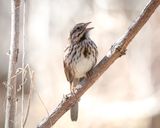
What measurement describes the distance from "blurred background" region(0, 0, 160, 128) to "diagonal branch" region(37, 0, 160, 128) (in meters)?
2.61

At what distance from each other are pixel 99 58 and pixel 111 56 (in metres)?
3.10

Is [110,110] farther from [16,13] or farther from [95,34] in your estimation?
[16,13]

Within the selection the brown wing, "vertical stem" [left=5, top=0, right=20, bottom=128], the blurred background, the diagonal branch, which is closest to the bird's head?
the brown wing

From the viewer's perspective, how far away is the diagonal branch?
212 cm

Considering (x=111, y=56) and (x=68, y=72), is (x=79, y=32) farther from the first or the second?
(x=111, y=56)

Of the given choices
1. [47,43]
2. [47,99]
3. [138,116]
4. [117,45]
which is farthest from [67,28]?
[117,45]

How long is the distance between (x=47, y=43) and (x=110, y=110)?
86 cm

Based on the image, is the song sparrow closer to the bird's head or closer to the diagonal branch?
the bird's head

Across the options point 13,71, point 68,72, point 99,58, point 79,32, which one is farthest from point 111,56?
point 99,58

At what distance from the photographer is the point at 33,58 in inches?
210

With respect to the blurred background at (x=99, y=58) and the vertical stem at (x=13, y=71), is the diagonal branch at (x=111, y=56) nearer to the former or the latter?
the vertical stem at (x=13, y=71)

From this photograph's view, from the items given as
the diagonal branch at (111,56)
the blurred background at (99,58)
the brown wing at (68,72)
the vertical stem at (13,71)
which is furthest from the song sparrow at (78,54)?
the blurred background at (99,58)

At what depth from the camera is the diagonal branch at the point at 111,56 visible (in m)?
2.12

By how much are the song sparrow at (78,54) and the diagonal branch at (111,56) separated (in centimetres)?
97
